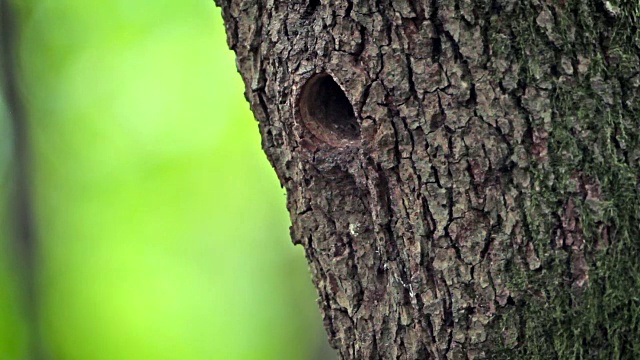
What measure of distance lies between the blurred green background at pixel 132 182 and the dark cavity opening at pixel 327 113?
2.64m

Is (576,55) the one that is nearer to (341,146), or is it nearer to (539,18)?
(539,18)

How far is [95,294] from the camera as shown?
3.71 metres

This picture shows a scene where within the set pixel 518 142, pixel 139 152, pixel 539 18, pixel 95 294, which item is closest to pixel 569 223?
pixel 518 142

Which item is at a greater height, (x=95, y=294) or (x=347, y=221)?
(x=347, y=221)

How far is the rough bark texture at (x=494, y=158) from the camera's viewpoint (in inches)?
32.6

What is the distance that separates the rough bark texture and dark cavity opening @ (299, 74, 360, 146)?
22 millimetres

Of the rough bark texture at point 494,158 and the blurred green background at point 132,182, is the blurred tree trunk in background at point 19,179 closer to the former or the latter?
the blurred green background at point 132,182

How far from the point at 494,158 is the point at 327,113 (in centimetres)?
25

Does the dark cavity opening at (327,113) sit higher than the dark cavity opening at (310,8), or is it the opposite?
the dark cavity opening at (310,8)

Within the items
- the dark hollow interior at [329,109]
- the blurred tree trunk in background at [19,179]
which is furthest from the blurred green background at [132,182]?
the dark hollow interior at [329,109]

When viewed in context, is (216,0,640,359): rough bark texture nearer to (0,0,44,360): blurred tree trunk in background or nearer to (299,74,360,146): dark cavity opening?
(299,74,360,146): dark cavity opening

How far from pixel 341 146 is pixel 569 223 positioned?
31 cm

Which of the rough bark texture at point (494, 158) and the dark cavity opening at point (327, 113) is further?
the dark cavity opening at point (327, 113)

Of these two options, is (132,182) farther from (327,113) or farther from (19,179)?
(327,113)
